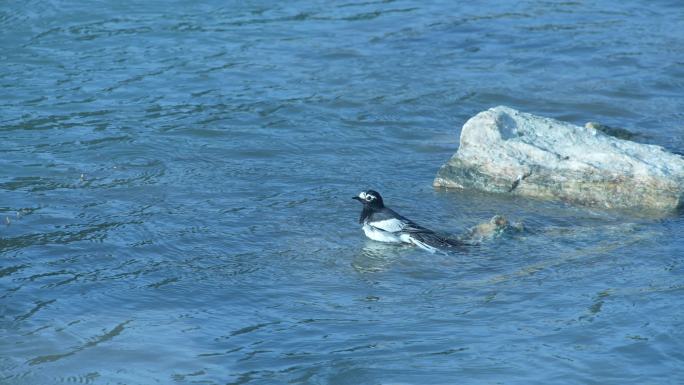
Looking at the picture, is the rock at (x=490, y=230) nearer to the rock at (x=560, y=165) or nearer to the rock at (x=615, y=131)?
the rock at (x=560, y=165)

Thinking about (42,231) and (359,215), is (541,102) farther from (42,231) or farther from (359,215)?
(42,231)

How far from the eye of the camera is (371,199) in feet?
37.2

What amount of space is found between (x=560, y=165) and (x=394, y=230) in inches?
91.6

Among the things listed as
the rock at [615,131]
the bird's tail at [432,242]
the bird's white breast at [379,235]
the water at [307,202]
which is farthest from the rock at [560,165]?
the bird's white breast at [379,235]

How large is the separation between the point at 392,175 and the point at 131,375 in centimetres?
590

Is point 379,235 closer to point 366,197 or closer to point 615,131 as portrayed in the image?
point 366,197

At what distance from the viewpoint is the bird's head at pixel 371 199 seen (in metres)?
11.2

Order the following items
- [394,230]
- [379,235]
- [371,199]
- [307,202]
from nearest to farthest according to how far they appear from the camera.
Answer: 1. [379,235]
2. [394,230]
3. [371,199]
4. [307,202]

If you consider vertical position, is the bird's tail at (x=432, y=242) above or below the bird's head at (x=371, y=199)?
below

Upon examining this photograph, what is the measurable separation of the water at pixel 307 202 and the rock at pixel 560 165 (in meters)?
0.29

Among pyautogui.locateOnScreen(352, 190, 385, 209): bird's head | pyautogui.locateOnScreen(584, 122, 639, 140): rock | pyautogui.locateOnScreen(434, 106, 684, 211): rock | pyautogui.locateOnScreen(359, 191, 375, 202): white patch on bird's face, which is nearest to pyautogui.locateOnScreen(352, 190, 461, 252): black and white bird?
pyautogui.locateOnScreen(352, 190, 385, 209): bird's head

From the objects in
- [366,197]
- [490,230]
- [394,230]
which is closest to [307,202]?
[366,197]

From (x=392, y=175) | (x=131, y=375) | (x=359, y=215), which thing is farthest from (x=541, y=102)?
(x=131, y=375)

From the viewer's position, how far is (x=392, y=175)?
13039 mm
